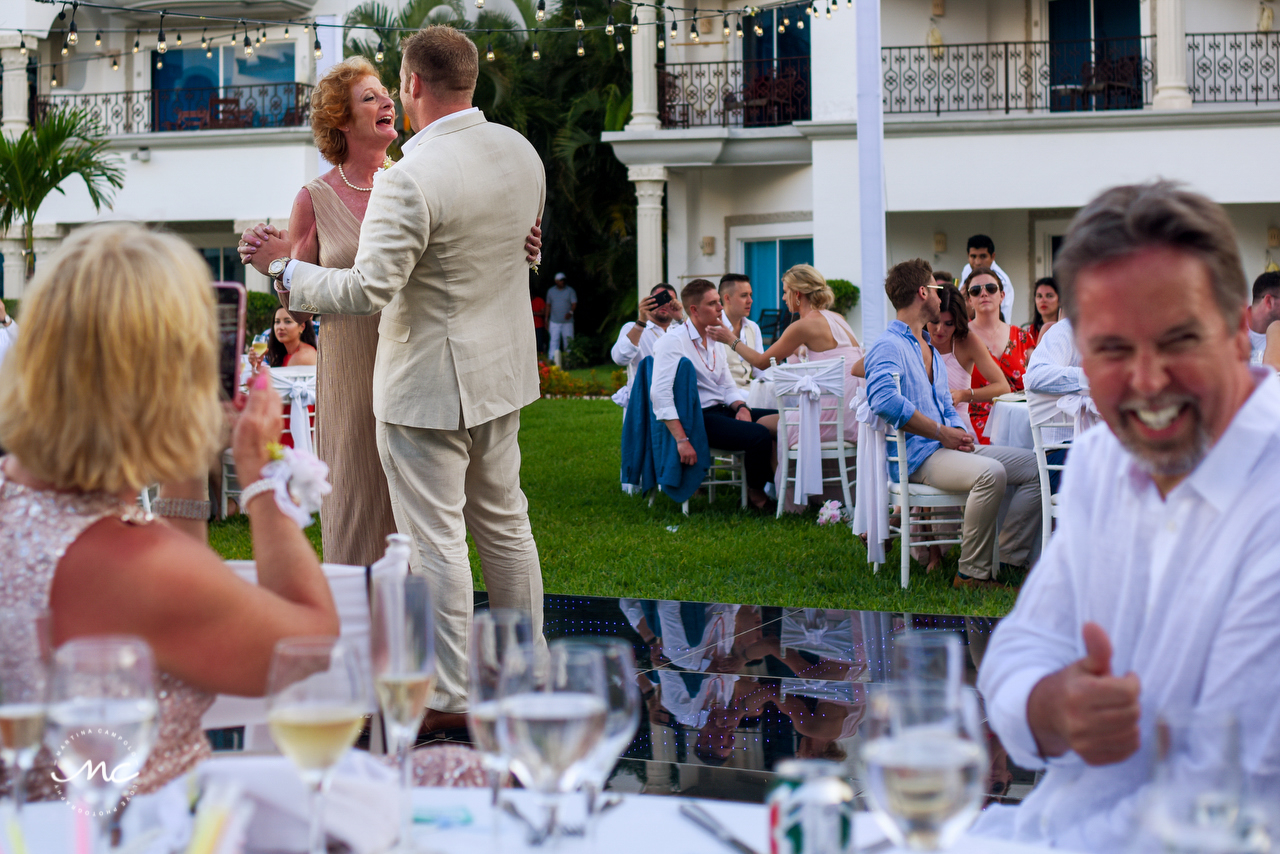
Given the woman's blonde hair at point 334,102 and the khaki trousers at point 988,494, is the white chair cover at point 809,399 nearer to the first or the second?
the khaki trousers at point 988,494

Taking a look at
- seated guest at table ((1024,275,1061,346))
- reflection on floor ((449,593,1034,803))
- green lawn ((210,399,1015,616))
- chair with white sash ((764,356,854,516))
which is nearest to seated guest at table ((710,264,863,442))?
chair with white sash ((764,356,854,516))

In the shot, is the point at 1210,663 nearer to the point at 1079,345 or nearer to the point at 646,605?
the point at 1079,345

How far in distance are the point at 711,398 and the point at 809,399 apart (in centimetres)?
86

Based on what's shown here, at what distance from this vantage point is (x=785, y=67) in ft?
65.0

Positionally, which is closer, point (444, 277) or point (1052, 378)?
point (444, 277)

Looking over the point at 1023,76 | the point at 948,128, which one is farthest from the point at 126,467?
the point at 1023,76

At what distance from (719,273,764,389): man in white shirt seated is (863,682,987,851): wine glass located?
8.10m

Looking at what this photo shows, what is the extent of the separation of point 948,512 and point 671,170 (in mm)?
14423

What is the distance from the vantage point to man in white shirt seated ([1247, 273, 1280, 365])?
18.8 ft

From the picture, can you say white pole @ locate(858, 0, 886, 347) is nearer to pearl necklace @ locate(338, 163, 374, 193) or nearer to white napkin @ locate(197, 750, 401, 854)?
pearl necklace @ locate(338, 163, 374, 193)

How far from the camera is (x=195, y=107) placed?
70.2 feet

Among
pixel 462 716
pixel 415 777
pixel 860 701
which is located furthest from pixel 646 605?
pixel 415 777

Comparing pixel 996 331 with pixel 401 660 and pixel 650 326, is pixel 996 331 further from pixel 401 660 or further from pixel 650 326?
pixel 401 660

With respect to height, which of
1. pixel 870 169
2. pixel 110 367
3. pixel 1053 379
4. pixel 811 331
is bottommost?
pixel 110 367
